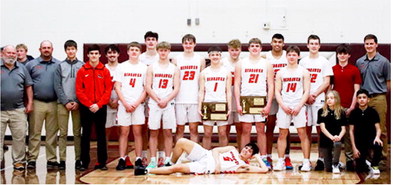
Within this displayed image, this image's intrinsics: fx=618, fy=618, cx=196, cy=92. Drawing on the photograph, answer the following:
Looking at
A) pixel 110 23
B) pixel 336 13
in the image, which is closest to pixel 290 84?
pixel 336 13

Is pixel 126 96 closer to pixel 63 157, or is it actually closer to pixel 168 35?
pixel 63 157

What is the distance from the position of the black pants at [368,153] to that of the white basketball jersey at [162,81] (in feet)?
7.77

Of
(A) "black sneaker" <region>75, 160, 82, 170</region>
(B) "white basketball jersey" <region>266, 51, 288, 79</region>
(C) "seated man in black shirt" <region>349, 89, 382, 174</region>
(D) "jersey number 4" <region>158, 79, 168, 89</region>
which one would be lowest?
(A) "black sneaker" <region>75, 160, 82, 170</region>

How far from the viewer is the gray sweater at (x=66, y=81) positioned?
7.53 m

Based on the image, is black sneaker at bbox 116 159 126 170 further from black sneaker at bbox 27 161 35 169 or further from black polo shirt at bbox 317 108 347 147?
black polo shirt at bbox 317 108 347 147

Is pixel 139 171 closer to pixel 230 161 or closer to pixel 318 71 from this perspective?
pixel 230 161

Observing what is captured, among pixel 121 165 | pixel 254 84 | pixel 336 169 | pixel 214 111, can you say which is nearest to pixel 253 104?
pixel 254 84

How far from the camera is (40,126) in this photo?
775 cm

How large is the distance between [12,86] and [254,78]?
9.62 ft

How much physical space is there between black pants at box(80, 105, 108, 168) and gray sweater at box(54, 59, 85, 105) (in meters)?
0.22

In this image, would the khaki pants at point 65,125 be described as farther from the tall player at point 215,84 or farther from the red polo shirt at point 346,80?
the red polo shirt at point 346,80

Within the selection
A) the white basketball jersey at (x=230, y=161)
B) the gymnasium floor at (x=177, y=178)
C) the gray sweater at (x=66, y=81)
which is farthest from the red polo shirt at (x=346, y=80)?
the gray sweater at (x=66, y=81)

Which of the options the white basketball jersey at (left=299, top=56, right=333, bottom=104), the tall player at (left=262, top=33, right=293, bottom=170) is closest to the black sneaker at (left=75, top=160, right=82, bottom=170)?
the tall player at (left=262, top=33, right=293, bottom=170)

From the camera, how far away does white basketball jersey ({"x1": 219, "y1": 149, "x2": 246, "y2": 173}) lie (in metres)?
7.18
